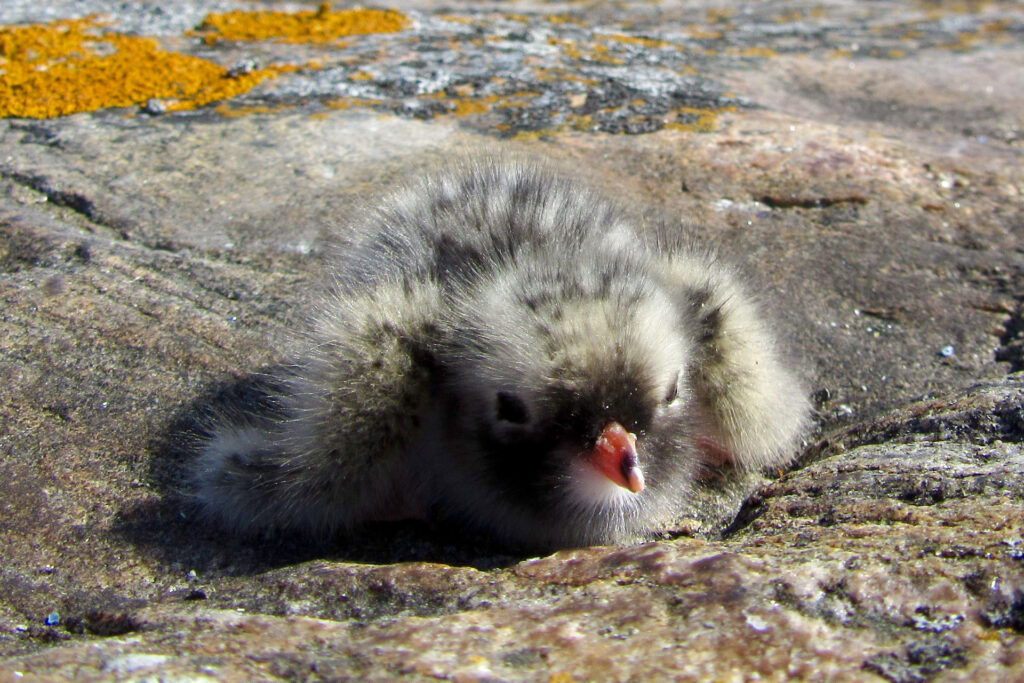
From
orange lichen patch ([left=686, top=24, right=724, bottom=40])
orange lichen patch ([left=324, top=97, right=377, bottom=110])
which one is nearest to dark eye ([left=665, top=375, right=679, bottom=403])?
orange lichen patch ([left=324, top=97, right=377, bottom=110])

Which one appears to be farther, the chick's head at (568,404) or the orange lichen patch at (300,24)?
the orange lichen patch at (300,24)

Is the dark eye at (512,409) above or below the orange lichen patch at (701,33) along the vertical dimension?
below

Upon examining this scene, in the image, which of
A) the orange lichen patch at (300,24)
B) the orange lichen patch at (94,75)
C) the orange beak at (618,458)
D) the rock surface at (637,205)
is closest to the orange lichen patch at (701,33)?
the rock surface at (637,205)

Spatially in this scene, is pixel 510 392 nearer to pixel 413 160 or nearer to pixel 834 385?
pixel 834 385

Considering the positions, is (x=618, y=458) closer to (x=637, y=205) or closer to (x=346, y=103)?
(x=637, y=205)

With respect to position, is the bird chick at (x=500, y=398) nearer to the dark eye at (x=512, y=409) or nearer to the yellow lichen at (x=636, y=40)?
the dark eye at (x=512, y=409)

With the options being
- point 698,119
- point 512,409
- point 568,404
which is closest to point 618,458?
point 568,404
